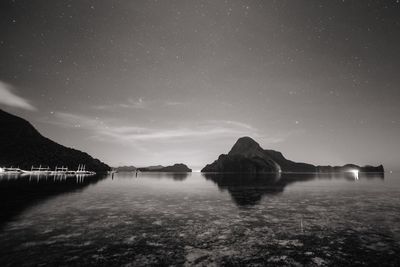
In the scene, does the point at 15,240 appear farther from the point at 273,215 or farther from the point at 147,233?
the point at 273,215

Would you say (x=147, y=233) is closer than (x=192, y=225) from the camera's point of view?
Yes

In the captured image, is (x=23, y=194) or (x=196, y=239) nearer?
(x=196, y=239)

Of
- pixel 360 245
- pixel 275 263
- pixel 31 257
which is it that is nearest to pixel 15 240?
pixel 31 257

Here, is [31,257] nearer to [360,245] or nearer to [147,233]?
[147,233]

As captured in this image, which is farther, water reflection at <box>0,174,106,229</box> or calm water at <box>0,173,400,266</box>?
water reflection at <box>0,174,106,229</box>

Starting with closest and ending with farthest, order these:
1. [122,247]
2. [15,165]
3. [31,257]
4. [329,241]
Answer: [31,257], [122,247], [329,241], [15,165]

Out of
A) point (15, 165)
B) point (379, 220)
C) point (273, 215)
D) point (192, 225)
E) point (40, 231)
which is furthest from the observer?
point (15, 165)

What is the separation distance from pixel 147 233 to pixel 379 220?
16973mm

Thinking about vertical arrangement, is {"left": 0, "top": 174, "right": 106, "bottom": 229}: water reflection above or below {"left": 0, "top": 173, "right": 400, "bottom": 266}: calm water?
below

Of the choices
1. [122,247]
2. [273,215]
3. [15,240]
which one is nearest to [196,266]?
[122,247]

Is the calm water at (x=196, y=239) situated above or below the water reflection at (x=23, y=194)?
above

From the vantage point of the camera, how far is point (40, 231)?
46.7ft

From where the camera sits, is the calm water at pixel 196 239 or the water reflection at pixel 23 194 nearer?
the calm water at pixel 196 239

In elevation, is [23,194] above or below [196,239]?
below
